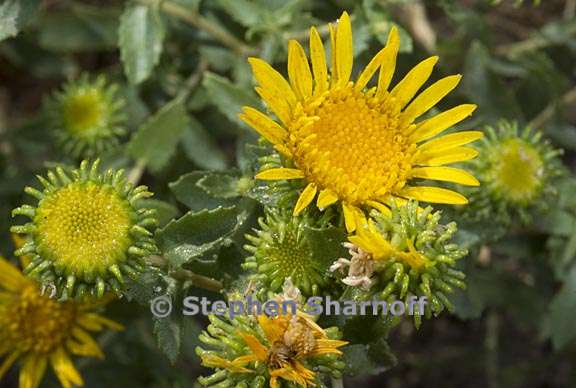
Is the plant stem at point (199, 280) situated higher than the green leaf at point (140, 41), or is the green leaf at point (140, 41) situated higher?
the green leaf at point (140, 41)

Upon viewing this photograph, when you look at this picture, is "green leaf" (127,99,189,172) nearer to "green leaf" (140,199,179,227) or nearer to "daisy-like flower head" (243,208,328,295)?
"green leaf" (140,199,179,227)

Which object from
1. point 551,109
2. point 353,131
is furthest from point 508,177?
point 551,109

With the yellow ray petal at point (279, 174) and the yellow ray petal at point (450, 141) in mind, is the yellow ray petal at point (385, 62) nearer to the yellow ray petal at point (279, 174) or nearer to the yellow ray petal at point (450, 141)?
the yellow ray petal at point (450, 141)

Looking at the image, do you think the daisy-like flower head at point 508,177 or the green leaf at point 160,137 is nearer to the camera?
the daisy-like flower head at point 508,177

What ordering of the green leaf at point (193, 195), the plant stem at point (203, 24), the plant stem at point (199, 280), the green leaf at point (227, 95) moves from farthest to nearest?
the plant stem at point (203, 24)
the green leaf at point (227, 95)
the green leaf at point (193, 195)
the plant stem at point (199, 280)

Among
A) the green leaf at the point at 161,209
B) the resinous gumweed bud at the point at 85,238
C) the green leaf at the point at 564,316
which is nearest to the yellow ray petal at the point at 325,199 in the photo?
the resinous gumweed bud at the point at 85,238

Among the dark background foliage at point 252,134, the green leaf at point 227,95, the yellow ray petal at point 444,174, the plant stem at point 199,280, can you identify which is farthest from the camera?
the dark background foliage at point 252,134

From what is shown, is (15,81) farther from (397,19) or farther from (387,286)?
(387,286)
